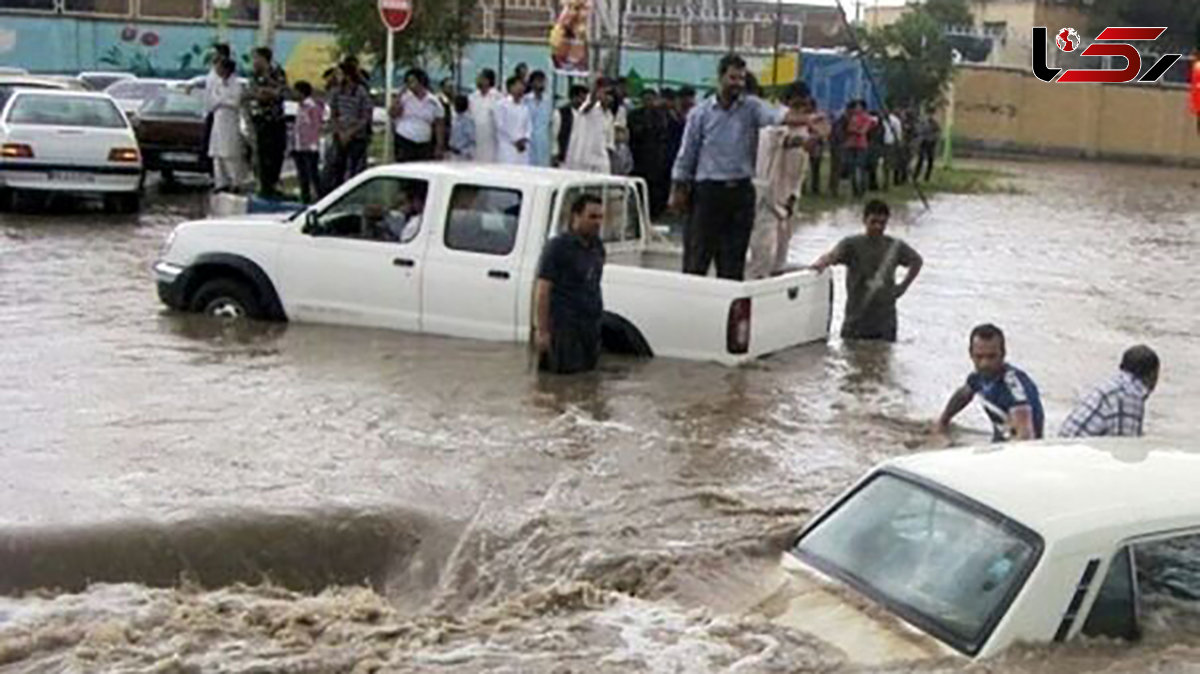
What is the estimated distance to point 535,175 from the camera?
1223 centimetres

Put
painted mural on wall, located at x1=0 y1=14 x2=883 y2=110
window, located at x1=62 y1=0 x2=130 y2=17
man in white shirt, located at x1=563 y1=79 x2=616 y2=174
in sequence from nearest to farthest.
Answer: man in white shirt, located at x1=563 y1=79 x2=616 y2=174, painted mural on wall, located at x1=0 y1=14 x2=883 y2=110, window, located at x1=62 y1=0 x2=130 y2=17

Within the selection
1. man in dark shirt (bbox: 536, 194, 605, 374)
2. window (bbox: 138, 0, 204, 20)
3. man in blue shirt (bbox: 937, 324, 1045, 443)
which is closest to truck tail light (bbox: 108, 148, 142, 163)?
man in dark shirt (bbox: 536, 194, 605, 374)

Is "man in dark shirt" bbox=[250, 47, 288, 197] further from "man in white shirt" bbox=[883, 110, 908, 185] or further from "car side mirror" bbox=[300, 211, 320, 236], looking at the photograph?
"man in white shirt" bbox=[883, 110, 908, 185]

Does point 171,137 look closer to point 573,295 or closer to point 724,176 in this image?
point 724,176

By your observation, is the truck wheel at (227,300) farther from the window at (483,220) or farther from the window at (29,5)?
the window at (29,5)

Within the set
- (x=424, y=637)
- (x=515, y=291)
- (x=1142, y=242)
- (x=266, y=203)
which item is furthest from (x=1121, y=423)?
(x=1142, y=242)

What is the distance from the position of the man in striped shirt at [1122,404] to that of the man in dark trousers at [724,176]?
5123 millimetres

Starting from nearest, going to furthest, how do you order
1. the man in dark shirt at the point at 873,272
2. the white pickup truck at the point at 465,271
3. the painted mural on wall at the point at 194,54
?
1. the white pickup truck at the point at 465,271
2. the man in dark shirt at the point at 873,272
3. the painted mural on wall at the point at 194,54

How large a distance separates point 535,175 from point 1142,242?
16071 mm

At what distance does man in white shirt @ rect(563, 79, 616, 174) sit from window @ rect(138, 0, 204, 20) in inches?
1224

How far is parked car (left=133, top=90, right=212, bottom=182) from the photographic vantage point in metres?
24.1

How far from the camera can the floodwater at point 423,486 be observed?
6.44 m

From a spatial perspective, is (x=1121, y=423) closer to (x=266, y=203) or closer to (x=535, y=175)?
(x=535, y=175)

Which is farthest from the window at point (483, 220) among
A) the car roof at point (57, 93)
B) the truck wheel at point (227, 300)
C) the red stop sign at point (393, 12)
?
the car roof at point (57, 93)
